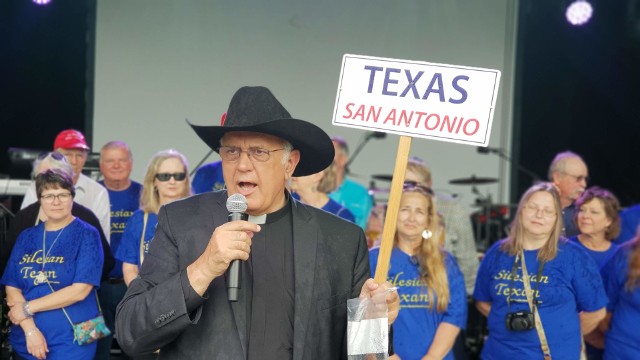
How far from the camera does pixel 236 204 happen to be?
2336 mm

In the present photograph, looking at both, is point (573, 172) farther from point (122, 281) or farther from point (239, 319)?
point (239, 319)

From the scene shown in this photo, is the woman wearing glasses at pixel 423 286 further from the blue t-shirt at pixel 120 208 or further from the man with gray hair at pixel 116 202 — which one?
the blue t-shirt at pixel 120 208

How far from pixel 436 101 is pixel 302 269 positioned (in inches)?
29.9

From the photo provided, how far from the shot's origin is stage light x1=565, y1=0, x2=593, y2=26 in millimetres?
9281

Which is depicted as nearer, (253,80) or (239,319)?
(239,319)

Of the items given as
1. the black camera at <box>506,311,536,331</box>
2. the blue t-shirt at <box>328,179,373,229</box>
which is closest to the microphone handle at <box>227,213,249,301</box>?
the black camera at <box>506,311,536,331</box>

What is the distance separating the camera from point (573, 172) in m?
6.36

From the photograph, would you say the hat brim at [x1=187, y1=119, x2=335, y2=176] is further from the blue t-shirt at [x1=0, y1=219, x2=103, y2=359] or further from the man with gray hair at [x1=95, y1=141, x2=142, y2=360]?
the man with gray hair at [x1=95, y1=141, x2=142, y2=360]

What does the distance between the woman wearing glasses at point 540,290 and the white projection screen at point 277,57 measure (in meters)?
4.78

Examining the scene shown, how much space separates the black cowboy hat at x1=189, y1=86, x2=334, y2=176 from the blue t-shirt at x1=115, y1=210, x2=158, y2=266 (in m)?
2.38

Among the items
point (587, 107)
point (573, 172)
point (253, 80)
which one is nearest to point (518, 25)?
point (587, 107)

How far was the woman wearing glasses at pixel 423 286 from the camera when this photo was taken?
14.6ft

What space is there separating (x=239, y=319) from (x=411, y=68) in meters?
1.04

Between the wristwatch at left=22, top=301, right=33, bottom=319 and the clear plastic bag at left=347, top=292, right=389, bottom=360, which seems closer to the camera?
the clear plastic bag at left=347, top=292, right=389, bottom=360
